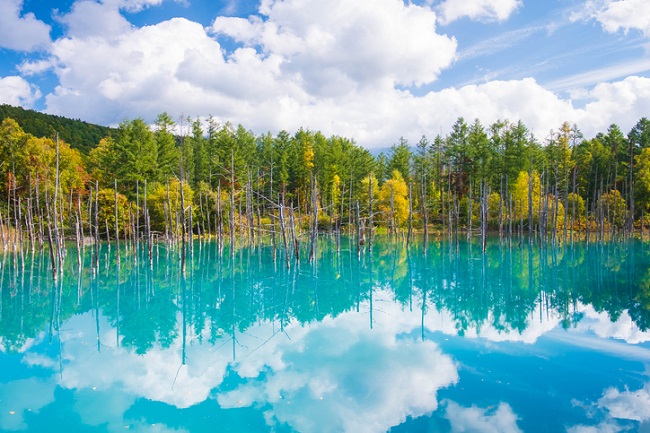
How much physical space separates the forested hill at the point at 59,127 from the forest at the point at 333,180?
48.1ft

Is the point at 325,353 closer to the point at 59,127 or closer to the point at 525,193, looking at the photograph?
the point at 525,193

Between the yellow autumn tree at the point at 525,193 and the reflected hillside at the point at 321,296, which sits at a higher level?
the yellow autumn tree at the point at 525,193

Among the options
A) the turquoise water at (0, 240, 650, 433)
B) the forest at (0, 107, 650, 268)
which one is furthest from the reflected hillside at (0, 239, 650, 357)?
the forest at (0, 107, 650, 268)

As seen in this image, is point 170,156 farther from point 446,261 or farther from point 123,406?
point 123,406

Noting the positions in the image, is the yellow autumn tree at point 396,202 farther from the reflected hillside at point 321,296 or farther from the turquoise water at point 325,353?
the turquoise water at point 325,353

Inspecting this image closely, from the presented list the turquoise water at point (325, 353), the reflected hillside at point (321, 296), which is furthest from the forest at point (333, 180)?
the turquoise water at point (325, 353)

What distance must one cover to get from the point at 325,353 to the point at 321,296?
7676mm

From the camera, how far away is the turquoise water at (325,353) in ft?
28.8

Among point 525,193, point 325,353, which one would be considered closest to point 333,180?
point 525,193

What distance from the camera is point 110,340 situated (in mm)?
13781

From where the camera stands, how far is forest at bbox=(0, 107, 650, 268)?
138ft

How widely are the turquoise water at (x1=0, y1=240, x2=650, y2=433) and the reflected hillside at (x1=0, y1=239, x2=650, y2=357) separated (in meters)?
0.12

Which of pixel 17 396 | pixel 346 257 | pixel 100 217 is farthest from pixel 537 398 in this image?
pixel 100 217

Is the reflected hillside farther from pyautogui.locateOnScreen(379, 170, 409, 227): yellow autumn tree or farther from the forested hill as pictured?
the forested hill
